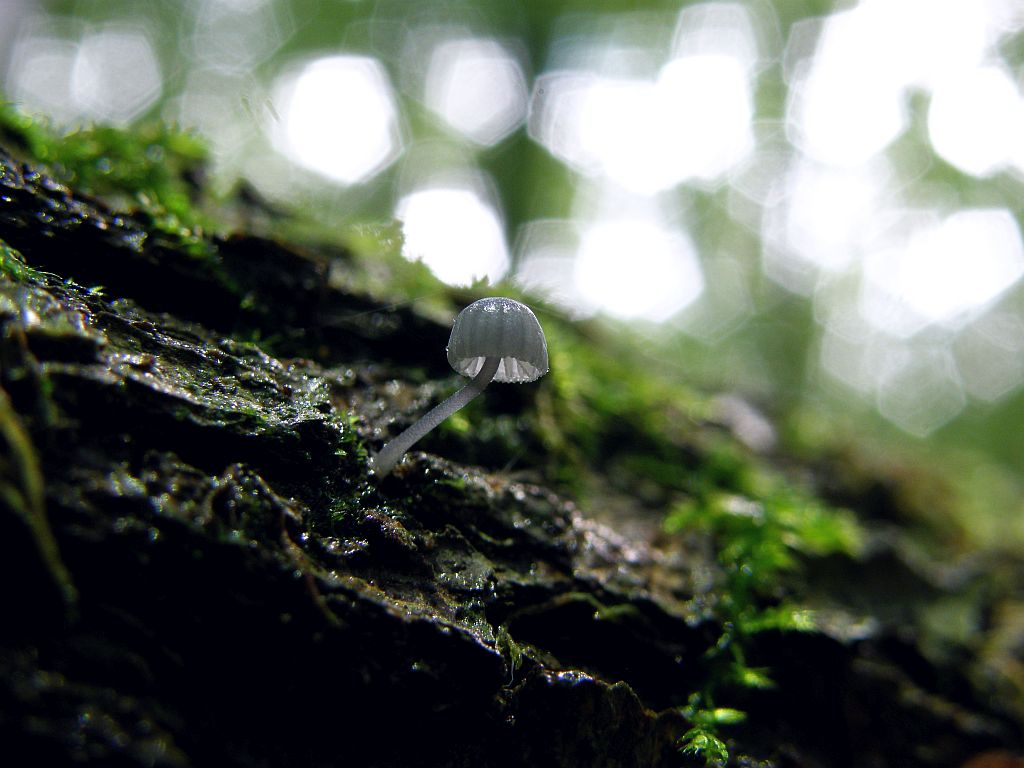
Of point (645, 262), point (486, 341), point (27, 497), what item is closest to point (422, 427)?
point (486, 341)

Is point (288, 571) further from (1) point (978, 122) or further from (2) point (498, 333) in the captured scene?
(1) point (978, 122)

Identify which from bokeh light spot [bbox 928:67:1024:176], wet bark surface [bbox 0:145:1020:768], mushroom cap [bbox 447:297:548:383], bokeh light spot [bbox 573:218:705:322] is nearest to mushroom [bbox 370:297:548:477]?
mushroom cap [bbox 447:297:548:383]

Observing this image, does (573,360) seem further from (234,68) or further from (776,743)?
(234,68)

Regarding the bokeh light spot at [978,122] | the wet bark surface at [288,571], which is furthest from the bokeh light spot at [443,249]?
the bokeh light spot at [978,122]

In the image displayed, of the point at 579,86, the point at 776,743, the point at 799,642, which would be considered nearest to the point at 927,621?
the point at 799,642

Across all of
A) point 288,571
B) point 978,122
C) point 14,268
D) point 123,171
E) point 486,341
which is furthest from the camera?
point 978,122

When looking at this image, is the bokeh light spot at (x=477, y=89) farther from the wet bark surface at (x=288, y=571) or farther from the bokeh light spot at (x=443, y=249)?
the wet bark surface at (x=288, y=571)
